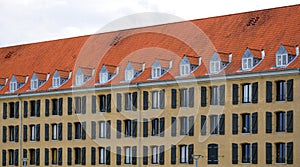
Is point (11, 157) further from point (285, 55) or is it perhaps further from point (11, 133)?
point (285, 55)

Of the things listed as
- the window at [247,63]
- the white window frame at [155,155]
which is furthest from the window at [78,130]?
the window at [247,63]

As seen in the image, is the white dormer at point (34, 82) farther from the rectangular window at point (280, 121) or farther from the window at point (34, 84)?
the rectangular window at point (280, 121)

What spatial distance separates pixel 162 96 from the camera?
324 feet

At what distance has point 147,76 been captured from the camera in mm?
100625

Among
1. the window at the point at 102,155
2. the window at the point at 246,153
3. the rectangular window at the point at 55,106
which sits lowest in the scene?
the window at the point at 102,155

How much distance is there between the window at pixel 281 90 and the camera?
3465 inches

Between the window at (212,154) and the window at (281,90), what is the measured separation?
837 centimetres

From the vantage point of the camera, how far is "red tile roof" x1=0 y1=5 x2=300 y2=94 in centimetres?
9325

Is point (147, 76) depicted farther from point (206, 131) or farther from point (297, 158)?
point (297, 158)

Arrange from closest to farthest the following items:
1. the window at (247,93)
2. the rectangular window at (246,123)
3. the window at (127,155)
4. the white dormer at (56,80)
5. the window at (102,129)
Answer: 1. the rectangular window at (246,123)
2. the window at (247,93)
3. the window at (127,155)
4. the window at (102,129)
5. the white dormer at (56,80)

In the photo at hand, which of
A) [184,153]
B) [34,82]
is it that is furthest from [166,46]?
[34,82]

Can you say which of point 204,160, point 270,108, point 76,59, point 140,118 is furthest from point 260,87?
point 76,59

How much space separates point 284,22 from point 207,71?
8.25 m

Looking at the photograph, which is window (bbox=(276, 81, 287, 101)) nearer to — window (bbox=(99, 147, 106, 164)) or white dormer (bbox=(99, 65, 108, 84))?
white dormer (bbox=(99, 65, 108, 84))
